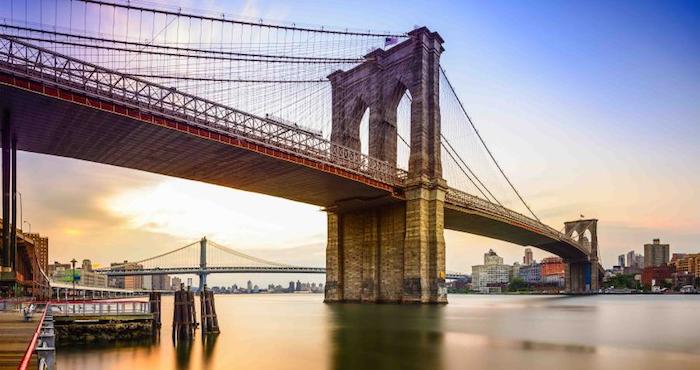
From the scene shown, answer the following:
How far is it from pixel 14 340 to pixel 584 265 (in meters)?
140

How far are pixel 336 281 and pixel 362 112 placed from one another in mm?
20092

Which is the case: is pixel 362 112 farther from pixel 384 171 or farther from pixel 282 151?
pixel 282 151

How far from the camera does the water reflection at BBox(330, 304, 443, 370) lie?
800 inches

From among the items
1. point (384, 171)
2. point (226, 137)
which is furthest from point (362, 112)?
point (226, 137)

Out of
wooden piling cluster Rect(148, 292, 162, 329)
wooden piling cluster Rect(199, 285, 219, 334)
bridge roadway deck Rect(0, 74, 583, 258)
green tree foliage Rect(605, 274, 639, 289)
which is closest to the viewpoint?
wooden piling cluster Rect(199, 285, 219, 334)

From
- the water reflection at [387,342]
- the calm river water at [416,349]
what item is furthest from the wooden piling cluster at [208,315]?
the water reflection at [387,342]

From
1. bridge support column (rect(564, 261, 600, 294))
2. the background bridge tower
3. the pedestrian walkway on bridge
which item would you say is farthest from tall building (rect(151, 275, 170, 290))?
the pedestrian walkway on bridge

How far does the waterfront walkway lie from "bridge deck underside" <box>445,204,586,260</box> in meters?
46.7

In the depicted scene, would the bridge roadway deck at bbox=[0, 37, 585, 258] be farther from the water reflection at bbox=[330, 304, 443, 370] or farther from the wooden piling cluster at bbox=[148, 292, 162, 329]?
the water reflection at bbox=[330, 304, 443, 370]

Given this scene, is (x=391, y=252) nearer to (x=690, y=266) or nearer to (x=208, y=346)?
(x=208, y=346)

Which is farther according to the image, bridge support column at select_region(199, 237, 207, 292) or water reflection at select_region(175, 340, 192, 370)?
bridge support column at select_region(199, 237, 207, 292)

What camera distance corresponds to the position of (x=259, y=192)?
190ft

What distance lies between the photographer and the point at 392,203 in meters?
59.7

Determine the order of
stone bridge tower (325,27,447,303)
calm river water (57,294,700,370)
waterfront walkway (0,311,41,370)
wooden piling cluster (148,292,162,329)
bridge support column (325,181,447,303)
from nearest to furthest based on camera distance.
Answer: waterfront walkway (0,311,41,370) → calm river water (57,294,700,370) → wooden piling cluster (148,292,162,329) → bridge support column (325,181,447,303) → stone bridge tower (325,27,447,303)
